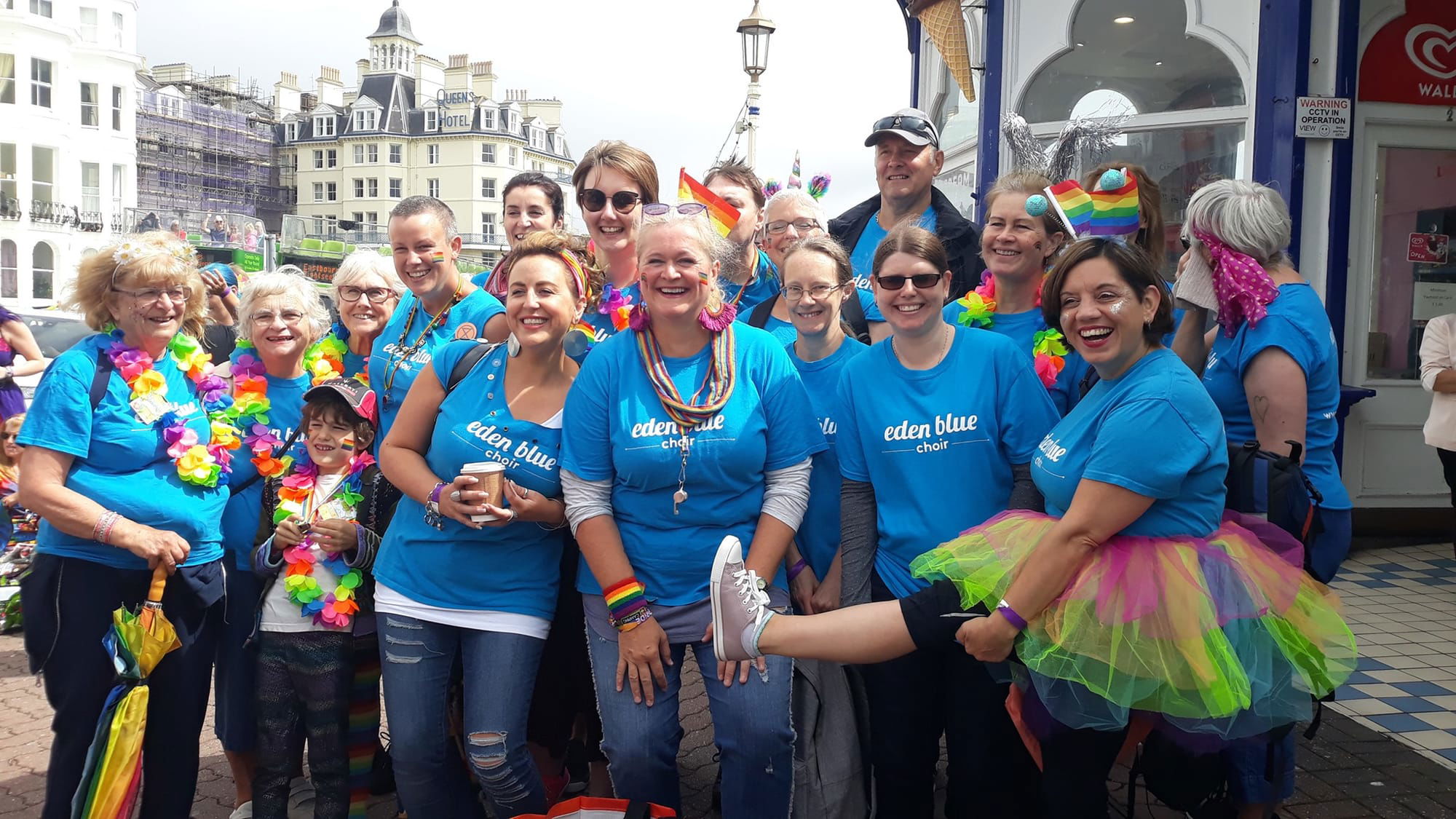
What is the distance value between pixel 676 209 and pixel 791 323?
0.72 meters

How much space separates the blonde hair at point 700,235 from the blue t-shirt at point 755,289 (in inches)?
35.7

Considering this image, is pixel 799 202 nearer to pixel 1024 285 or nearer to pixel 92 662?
pixel 1024 285

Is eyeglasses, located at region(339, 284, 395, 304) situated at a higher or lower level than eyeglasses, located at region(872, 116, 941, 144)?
lower

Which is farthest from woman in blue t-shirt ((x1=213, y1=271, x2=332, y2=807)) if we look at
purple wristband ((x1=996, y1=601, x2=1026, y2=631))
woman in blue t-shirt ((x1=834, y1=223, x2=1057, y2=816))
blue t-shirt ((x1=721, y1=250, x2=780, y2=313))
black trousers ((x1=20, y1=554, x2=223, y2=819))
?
purple wristband ((x1=996, y1=601, x2=1026, y2=631))

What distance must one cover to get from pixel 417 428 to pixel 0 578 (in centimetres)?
519

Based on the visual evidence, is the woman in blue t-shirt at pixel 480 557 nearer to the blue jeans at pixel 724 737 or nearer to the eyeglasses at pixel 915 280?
the blue jeans at pixel 724 737

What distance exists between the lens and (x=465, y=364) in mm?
3184

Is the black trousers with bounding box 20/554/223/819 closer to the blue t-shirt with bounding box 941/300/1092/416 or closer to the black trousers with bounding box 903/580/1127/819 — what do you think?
the black trousers with bounding box 903/580/1127/819

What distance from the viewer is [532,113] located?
92.6 m

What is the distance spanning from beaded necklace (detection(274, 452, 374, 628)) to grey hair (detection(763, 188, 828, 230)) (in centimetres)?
192

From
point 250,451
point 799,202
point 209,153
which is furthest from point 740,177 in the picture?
point 209,153

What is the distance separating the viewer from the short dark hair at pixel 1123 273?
2695mm

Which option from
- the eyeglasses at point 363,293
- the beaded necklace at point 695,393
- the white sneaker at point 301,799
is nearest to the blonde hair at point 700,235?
the beaded necklace at point 695,393

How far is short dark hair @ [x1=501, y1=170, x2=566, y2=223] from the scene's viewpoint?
452 cm
